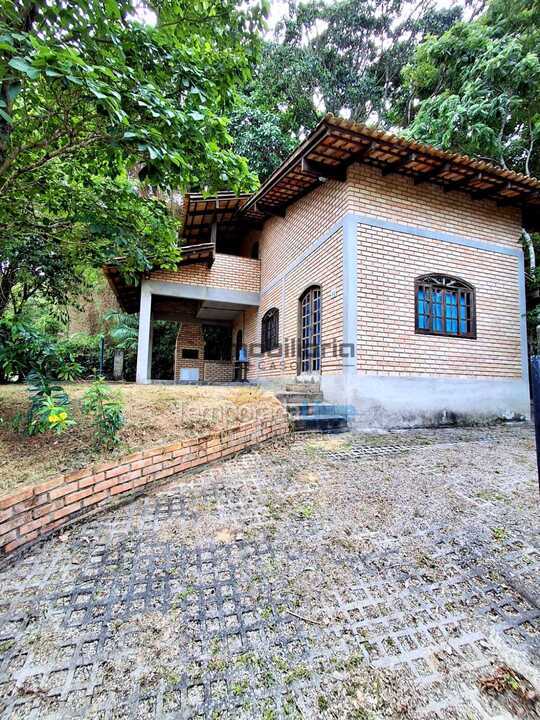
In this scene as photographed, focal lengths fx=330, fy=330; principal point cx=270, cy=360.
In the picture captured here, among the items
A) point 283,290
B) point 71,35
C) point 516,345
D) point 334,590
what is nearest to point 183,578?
point 334,590

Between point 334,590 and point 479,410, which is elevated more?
point 479,410

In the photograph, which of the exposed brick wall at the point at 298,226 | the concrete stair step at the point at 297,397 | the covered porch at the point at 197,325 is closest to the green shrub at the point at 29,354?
the concrete stair step at the point at 297,397

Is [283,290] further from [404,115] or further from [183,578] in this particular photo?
[404,115]

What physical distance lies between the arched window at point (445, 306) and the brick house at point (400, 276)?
0.02m

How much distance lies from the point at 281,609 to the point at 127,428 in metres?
2.33

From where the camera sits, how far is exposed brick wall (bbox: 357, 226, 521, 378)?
5.80 m

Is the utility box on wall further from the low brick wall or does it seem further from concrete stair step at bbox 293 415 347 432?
the low brick wall

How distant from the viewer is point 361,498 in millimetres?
2799

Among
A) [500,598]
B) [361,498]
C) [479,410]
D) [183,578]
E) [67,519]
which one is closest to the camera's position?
[500,598]

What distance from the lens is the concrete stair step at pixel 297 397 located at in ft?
18.4

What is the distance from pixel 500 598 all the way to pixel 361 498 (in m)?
1.18

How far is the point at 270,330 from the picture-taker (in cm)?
939

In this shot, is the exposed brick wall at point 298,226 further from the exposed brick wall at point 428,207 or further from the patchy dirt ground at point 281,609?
the patchy dirt ground at point 281,609

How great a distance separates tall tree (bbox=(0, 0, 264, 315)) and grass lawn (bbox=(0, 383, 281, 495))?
2.02 metres
